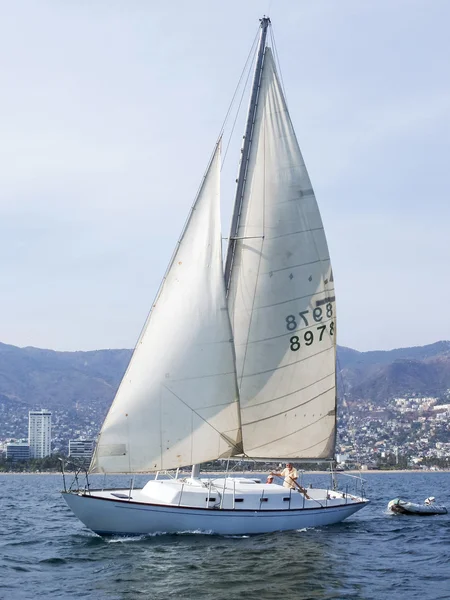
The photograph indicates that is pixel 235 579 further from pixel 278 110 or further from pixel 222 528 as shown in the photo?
pixel 278 110

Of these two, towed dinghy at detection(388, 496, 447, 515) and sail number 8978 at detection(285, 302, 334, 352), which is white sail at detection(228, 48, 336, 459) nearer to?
sail number 8978 at detection(285, 302, 334, 352)

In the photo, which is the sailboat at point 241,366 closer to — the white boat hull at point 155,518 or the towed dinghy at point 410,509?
the white boat hull at point 155,518

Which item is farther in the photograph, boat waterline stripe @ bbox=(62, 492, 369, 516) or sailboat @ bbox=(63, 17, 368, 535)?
sailboat @ bbox=(63, 17, 368, 535)

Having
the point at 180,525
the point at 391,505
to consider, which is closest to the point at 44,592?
the point at 180,525

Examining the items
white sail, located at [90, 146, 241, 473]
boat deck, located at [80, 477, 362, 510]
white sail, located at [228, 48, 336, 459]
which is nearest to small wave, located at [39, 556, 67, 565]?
boat deck, located at [80, 477, 362, 510]

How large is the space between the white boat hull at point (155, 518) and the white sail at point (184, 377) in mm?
1242

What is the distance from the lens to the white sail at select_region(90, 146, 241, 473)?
29672 millimetres

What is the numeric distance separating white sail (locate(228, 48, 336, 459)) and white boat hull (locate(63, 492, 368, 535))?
10.7ft

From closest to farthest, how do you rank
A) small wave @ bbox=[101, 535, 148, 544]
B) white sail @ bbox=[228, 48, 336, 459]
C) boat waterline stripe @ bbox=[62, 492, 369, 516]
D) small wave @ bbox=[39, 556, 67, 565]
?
small wave @ bbox=[39, 556, 67, 565] < boat waterline stripe @ bbox=[62, 492, 369, 516] < small wave @ bbox=[101, 535, 148, 544] < white sail @ bbox=[228, 48, 336, 459]

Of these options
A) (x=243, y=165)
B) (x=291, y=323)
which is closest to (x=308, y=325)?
(x=291, y=323)

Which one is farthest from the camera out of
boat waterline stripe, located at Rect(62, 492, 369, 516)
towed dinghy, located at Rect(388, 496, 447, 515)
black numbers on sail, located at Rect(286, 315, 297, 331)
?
towed dinghy, located at Rect(388, 496, 447, 515)

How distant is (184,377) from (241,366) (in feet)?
10.7

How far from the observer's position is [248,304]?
33000 millimetres

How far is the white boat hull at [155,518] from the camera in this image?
29.0 metres
